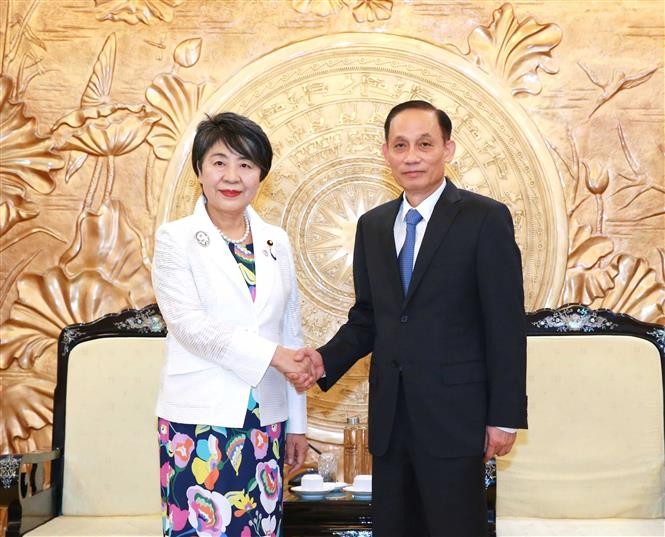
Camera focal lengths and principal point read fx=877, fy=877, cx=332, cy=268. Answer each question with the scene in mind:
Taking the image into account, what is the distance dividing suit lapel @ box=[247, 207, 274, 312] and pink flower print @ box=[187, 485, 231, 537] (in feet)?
1.53

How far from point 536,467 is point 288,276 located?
4.69 feet

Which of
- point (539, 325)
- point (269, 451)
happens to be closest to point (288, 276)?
point (269, 451)

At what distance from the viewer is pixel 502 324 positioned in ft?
7.29

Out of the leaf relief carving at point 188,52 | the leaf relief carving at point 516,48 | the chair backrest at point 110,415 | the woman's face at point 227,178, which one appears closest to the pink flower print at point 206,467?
the woman's face at point 227,178

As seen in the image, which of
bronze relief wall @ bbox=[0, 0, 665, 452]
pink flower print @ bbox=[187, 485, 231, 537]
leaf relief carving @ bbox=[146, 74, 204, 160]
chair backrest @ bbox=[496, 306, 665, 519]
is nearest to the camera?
pink flower print @ bbox=[187, 485, 231, 537]

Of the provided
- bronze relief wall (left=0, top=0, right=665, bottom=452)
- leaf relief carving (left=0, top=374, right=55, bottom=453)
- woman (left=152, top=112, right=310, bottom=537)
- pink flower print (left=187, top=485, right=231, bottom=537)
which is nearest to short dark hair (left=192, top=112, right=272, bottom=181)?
woman (left=152, top=112, right=310, bottom=537)

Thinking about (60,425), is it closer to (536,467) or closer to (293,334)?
(293,334)

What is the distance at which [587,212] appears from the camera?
3586mm

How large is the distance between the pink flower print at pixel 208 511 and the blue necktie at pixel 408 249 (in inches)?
28.2

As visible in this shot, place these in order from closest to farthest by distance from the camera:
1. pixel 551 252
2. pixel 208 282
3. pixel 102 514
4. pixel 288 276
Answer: pixel 208 282 → pixel 288 276 → pixel 102 514 → pixel 551 252

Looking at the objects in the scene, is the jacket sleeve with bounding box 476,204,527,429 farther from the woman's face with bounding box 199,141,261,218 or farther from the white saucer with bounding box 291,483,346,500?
the white saucer with bounding box 291,483,346,500

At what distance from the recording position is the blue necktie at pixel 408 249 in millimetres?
2334

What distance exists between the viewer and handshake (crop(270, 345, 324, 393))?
221cm

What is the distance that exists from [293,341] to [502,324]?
0.58m
